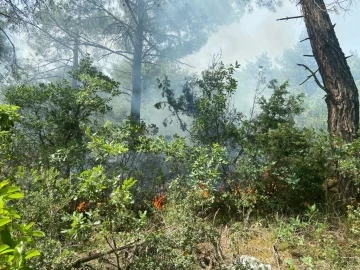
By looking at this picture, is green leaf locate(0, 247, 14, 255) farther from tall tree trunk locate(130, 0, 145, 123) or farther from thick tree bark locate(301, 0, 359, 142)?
tall tree trunk locate(130, 0, 145, 123)

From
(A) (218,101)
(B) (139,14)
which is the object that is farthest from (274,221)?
(B) (139,14)

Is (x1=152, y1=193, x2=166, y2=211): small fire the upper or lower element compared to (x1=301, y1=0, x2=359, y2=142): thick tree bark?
lower

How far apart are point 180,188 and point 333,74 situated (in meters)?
2.86

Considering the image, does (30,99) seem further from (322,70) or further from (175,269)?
(322,70)

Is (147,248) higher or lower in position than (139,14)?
lower

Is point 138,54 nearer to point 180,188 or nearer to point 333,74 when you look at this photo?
point 333,74

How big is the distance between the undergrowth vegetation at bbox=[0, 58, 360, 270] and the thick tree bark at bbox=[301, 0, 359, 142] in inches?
17.1

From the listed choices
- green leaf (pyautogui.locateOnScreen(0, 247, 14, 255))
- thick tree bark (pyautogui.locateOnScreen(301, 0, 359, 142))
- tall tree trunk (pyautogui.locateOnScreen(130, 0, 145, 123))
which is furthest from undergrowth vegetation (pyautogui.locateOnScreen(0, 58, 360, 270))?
tall tree trunk (pyautogui.locateOnScreen(130, 0, 145, 123))

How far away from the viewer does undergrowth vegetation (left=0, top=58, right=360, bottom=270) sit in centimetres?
280

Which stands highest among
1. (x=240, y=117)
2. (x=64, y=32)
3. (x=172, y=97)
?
(x=64, y=32)

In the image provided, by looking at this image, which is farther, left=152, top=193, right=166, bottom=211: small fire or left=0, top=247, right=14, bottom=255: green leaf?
left=152, top=193, right=166, bottom=211: small fire

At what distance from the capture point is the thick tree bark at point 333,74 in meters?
4.73

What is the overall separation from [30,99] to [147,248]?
3696 mm

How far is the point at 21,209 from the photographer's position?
3.02m
